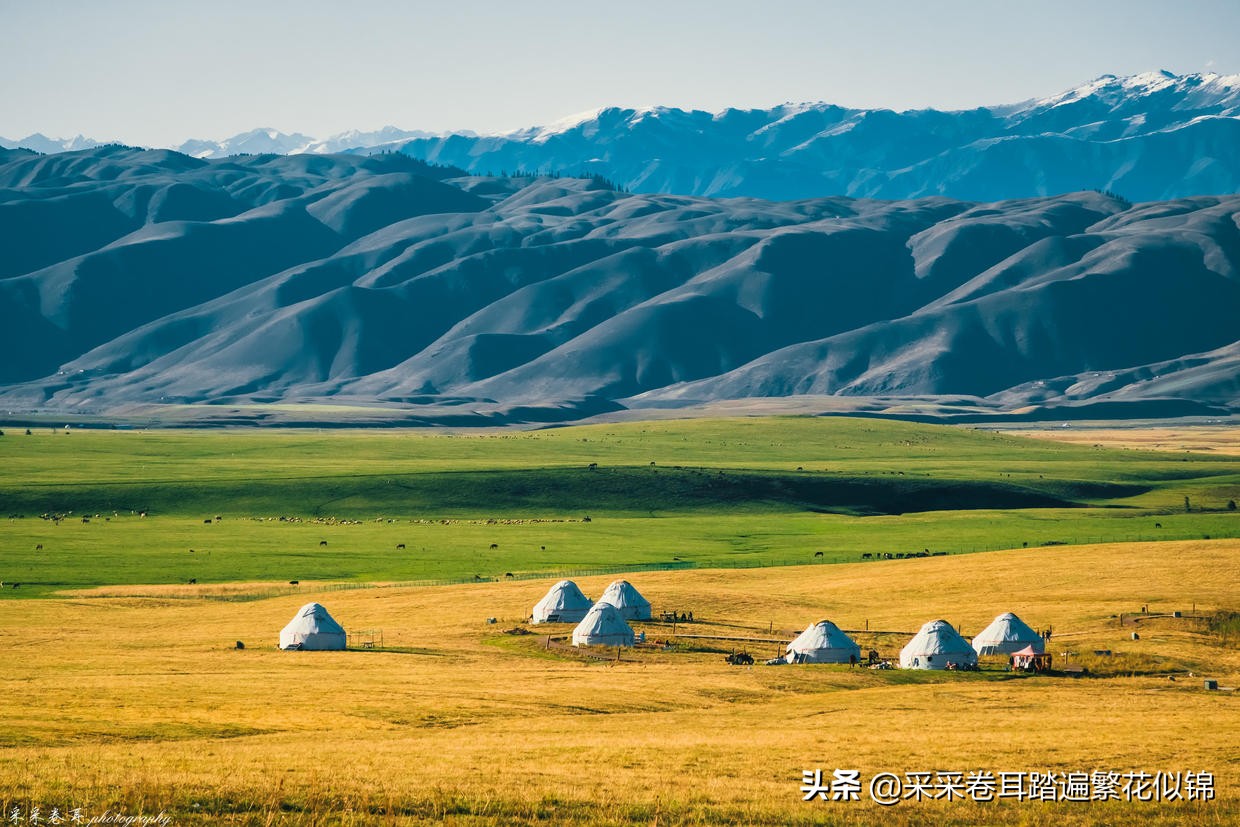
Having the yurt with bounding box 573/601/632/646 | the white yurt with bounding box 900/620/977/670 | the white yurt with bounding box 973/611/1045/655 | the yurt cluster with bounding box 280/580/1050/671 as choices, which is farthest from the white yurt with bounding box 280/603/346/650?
the white yurt with bounding box 973/611/1045/655

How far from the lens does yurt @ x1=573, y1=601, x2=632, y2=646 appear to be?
96.9 m

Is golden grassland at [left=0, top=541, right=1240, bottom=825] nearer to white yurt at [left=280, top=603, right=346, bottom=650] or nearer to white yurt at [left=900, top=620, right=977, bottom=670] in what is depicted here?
white yurt at [left=900, top=620, right=977, bottom=670]

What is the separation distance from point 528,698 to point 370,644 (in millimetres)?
26060

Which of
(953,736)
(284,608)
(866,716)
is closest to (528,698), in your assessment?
(866,716)

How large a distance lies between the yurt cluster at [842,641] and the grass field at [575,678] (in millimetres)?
Answer: 2239

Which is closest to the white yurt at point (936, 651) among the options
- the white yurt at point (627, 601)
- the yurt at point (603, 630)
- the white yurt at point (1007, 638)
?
the white yurt at point (1007, 638)

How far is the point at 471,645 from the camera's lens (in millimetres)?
96625

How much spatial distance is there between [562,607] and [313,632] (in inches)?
745

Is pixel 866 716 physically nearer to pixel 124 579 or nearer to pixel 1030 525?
pixel 124 579

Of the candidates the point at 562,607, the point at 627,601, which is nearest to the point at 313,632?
the point at 562,607

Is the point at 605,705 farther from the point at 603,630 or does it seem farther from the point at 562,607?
the point at 562,607

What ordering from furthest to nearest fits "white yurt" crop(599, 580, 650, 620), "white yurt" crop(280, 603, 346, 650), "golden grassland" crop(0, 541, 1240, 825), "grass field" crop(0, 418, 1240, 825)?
"white yurt" crop(599, 580, 650, 620), "white yurt" crop(280, 603, 346, 650), "grass field" crop(0, 418, 1240, 825), "golden grassland" crop(0, 541, 1240, 825)

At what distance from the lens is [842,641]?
90125 mm

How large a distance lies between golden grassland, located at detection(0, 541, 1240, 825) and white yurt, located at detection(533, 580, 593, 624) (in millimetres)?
1836
